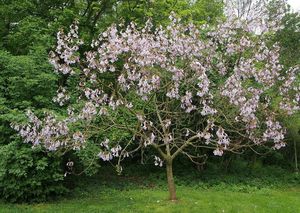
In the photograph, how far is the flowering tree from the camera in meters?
9.01

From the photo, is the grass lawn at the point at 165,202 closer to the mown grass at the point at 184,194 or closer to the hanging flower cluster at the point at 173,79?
the mown grass at the point at 184,194

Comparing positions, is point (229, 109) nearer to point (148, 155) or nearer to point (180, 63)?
point (180, 63)

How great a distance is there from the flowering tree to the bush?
0.44 meters

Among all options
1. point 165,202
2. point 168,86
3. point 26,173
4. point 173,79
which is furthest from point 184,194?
point 26,173

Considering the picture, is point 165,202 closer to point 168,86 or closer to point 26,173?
point 168,86

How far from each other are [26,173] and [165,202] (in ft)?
10.7

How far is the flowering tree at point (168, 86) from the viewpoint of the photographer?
29.6 feet

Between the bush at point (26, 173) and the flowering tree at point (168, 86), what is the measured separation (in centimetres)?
44

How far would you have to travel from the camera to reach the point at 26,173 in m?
9.53

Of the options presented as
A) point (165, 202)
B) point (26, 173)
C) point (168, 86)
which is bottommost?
point (165, 202)

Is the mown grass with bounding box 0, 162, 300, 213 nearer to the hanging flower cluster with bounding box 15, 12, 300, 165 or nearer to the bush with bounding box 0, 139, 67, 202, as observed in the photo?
the bush with bounding box 0, 139, 67, 202

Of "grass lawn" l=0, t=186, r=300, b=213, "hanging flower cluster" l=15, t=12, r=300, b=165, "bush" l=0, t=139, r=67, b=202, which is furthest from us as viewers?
"bush" l=0, t=139, r=67, b=202

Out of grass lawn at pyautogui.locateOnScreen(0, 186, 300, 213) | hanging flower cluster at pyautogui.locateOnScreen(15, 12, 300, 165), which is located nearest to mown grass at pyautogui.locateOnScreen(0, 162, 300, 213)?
grass lawn at pyautogui.locateOnScreen(0, 186, 300, 213)

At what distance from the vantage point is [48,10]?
1650 cm
